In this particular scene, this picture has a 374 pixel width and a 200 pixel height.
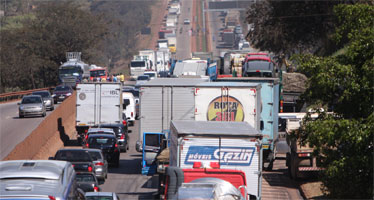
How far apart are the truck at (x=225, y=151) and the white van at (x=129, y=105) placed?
25.8m

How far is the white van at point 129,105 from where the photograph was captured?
1656 inches

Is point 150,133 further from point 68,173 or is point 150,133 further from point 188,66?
point 188,66

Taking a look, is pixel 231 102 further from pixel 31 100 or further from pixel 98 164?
pixel 31 100

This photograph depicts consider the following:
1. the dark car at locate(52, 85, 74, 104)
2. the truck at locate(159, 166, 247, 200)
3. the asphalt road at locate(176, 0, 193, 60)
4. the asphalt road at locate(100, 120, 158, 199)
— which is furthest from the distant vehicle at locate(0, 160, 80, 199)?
the asphalt road at locate(176, 0, 193, 60)

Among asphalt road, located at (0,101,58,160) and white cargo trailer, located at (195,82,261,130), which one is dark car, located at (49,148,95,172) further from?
asphalt road, located at (0,101,58,160)

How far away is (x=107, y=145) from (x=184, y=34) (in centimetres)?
12364

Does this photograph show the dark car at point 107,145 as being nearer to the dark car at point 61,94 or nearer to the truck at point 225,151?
the truck at point 225,151

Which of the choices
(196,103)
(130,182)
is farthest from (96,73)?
(196,103)

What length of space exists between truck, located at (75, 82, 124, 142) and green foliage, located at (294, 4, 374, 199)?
951 inches

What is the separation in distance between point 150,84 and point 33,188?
18.5 metres

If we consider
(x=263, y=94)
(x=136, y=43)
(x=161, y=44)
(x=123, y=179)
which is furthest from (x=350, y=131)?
(x=136, y=43)

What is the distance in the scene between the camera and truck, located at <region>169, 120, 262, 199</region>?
15398mm

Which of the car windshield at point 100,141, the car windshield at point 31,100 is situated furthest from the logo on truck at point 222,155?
the car windshield at point 31,100

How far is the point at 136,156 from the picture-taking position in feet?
113
